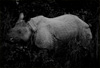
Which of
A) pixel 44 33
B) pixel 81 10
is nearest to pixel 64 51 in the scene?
pixel 44 33

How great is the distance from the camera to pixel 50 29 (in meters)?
2.41

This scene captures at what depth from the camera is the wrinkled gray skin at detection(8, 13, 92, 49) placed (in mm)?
2387

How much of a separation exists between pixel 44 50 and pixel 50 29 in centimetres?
23

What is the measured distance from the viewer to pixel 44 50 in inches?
93.6

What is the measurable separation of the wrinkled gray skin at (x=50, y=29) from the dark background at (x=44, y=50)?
1.8 inches

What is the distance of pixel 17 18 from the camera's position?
2.39 metres

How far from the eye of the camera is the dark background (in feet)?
7.79

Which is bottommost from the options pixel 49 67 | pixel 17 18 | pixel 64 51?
pixel 49 67

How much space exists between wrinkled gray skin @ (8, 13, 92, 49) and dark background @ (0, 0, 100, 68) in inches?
→ 1.8

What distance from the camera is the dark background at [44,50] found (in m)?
2.37

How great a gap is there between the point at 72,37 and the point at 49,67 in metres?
0.40

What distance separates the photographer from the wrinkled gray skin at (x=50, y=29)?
2.39 meters

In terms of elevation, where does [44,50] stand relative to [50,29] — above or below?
below

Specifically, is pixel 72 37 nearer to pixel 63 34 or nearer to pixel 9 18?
pixel 63 34
